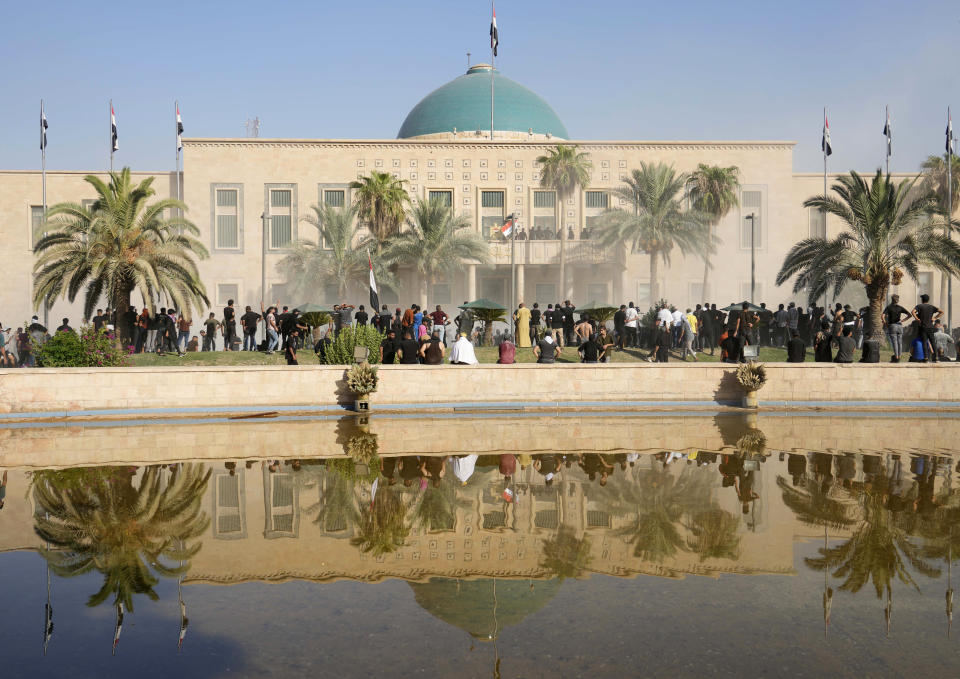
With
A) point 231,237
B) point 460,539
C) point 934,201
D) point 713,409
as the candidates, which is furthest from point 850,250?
point 231,237

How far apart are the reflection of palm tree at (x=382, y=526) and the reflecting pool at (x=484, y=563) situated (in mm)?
31

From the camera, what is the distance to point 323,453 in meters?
11.0

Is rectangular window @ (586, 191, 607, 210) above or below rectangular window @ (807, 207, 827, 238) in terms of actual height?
above

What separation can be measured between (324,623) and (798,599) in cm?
315

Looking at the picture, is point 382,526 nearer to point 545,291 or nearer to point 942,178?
point 545,291

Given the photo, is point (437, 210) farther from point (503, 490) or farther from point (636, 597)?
point (636, 597)

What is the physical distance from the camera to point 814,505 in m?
7.99

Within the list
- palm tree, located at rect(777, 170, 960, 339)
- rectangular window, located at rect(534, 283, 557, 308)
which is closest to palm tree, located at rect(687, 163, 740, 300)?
rectangular window, located at rect(534, 283, 557, 308)

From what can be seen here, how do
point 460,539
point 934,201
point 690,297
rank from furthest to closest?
1. point 690,297
2. point 934,201
3. point 460,539

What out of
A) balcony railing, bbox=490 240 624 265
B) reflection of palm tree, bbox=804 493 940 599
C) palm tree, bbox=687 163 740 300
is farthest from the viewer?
balcony railing, bbox=490 240 624 265

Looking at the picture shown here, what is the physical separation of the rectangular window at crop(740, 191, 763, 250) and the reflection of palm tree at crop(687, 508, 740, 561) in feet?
123

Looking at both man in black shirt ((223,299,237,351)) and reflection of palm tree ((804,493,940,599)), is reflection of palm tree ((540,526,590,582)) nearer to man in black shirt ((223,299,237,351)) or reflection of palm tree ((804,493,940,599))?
reflection of palm tree ((804,493,940,599))

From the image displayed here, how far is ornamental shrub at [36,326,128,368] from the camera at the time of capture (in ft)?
54.2

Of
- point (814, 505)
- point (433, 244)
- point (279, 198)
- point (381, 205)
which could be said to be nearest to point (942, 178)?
point (433, 244)
